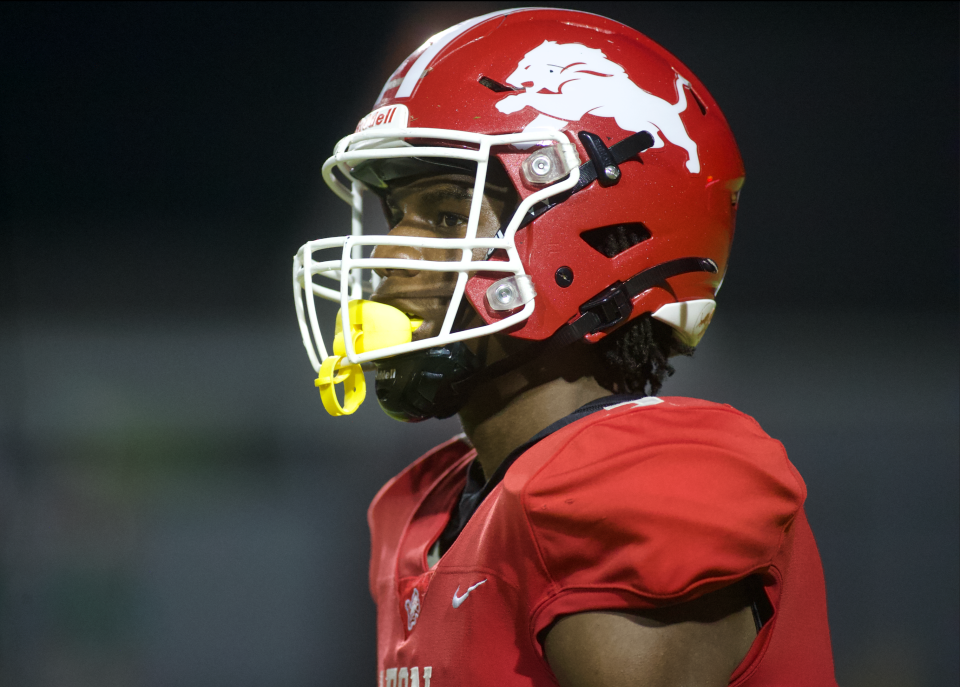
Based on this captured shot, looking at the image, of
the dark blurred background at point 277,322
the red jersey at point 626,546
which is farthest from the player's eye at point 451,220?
the dark blurred background at point 277,322

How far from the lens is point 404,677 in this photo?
0.94 meters

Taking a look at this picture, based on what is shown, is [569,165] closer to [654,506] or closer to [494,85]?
[494,85]

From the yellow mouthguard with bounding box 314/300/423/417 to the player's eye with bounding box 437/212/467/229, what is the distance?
0.13m

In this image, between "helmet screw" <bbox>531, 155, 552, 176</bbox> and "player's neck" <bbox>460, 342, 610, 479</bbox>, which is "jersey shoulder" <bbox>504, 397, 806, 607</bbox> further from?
"helmet screw" <bbox>531, 155, 552, 176</bbox>

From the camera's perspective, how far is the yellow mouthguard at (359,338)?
974 millimetres

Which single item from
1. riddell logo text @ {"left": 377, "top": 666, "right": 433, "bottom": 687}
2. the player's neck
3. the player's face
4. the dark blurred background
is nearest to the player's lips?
the player's face

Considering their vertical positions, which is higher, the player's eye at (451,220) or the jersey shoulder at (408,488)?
the player's eye at (451,220)

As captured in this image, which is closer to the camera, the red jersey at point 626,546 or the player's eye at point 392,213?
the red jersey at point 626,546

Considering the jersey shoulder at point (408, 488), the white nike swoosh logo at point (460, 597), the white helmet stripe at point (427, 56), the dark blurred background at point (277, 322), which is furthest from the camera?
the dark blurred background at point (277, 322)

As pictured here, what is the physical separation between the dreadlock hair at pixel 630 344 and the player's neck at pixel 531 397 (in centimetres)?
3

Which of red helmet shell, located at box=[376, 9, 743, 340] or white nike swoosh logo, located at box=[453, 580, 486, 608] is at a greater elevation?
red helmet shell, located at box=[376, 9, 743, 340]

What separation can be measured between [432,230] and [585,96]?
0.26m

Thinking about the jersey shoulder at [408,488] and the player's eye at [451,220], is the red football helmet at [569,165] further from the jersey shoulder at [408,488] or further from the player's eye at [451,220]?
the jersey shoulder at [408,488]

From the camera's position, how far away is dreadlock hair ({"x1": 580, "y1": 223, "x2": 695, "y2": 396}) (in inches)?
38.6
